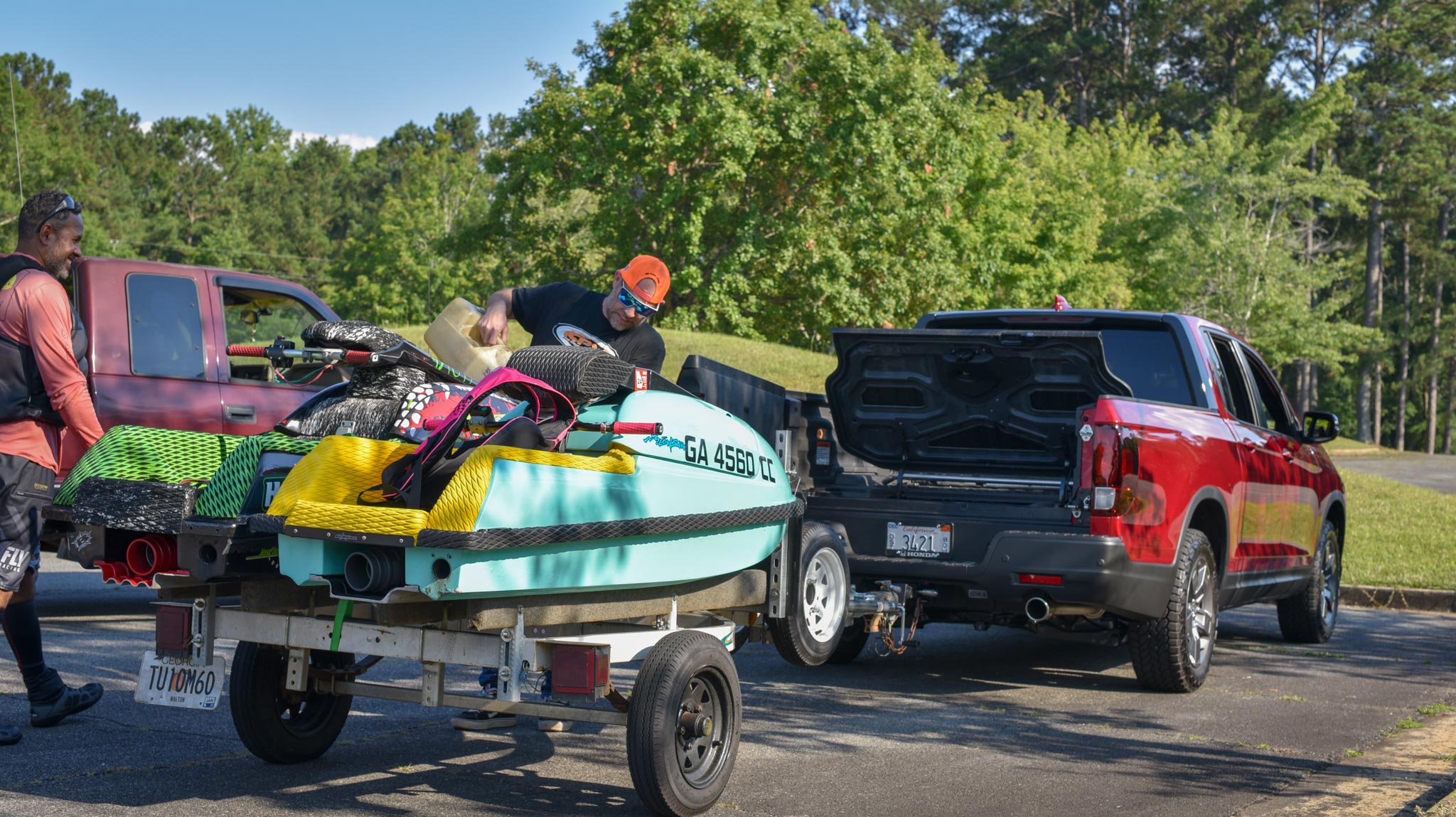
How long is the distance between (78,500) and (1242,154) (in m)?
39.7

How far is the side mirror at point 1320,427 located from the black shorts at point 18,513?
25.6 feet

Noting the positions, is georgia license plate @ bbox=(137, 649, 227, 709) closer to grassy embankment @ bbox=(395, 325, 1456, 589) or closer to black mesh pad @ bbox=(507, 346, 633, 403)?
black mesh pad @ bbox=(507, 346, 633, 403)

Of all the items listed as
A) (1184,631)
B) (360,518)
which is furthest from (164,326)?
(1184,631)

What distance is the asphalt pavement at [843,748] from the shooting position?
503cm

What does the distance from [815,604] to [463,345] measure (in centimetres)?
208

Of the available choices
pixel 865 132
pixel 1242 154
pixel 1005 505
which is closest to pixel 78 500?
pixel 1005 505

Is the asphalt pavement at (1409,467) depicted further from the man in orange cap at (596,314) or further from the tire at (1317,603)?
the man in orange cap at (596,314)

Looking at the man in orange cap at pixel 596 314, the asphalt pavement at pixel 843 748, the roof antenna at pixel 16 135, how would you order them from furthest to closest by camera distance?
1. the roof antenna at pixel 16 135
2. the man in orange cap at pixel 596 314
3. the asphalt pavement at pixel 843 748

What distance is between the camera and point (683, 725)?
4.81 metres

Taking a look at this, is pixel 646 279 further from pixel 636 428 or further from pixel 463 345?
pixel 636 428

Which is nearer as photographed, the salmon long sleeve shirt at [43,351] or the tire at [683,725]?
the tire at [683,725]

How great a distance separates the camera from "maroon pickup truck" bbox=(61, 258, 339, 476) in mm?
8375

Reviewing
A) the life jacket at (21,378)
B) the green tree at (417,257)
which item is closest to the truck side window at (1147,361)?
the life jacket at (21,378)

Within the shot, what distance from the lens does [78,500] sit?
4516 millimetres
